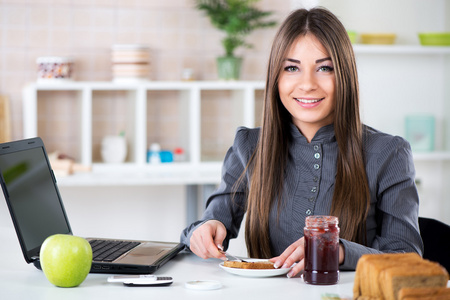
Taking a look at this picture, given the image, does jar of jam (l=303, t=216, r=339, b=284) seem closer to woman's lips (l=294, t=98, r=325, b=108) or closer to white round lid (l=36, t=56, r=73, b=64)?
woman's lips (l=294, t=98, r=325, b=108)

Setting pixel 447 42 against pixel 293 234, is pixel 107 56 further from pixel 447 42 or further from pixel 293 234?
pixel 293 234

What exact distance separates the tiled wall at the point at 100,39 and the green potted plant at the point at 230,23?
222mm

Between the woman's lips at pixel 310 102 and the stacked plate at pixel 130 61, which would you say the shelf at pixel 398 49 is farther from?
the woman's lips at pixel 310 102

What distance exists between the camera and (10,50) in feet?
12.0

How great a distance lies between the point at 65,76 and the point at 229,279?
2.36 metres

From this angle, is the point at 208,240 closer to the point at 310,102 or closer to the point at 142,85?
the point at 310,102

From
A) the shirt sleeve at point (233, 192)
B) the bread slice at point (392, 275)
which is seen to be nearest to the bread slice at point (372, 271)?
the bread slice at point (392, 275)

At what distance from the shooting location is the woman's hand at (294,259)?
1344 millimetres

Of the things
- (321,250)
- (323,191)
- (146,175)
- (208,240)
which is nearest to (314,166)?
(323,191)

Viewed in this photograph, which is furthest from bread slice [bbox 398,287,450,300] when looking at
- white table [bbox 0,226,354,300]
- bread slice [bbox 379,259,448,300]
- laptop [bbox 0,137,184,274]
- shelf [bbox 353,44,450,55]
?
shelf [bbox 353,44,450,55]

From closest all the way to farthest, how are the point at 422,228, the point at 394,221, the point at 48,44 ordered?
the point at 394,221
the point at 422,228
the point at 48,44

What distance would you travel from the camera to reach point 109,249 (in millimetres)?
1537

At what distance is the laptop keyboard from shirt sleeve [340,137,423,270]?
56cm

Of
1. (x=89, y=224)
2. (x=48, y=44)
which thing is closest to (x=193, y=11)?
(x=48, y=44)
